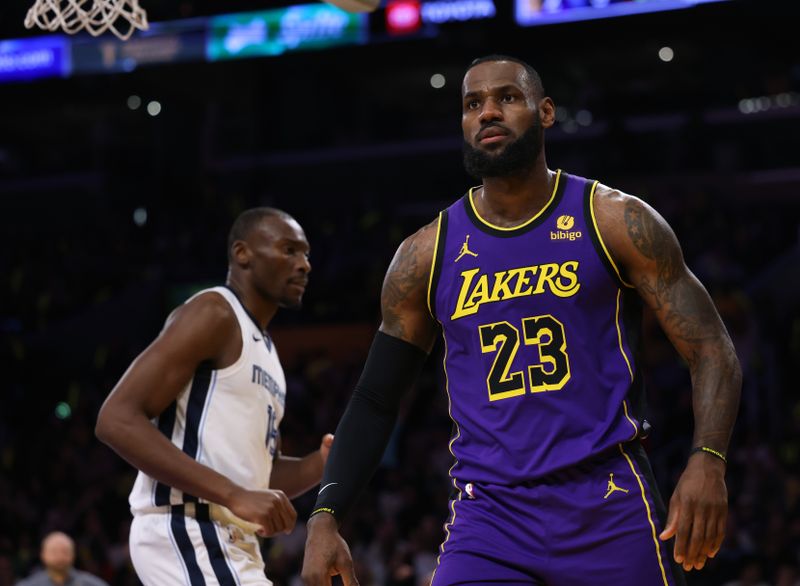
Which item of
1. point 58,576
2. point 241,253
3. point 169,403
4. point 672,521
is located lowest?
point 58,576

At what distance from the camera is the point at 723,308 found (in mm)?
11695

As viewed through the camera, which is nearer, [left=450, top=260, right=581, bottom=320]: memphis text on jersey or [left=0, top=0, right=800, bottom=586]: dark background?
[left=450, top=260, right=581, bottom=320]: memphis text on jersey

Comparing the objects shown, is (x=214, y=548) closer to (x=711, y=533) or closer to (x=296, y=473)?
(x=296, y=473)

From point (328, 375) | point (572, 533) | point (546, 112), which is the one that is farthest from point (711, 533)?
point (328, 375)

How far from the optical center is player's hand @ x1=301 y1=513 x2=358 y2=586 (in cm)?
316

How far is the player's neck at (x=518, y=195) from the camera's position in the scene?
3418mm

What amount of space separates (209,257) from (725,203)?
6.71 metres

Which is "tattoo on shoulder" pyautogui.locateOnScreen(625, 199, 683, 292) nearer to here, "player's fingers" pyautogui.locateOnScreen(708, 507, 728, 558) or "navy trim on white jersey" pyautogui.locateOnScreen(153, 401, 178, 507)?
"player's fingers" pyautogui.locateOnScreen(708, 507, 728, 558)

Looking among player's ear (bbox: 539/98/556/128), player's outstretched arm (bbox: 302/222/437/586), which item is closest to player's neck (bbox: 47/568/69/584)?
player's outstretched arm (bbox: 302/222/437/586)

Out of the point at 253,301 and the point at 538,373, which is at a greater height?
the point at 253,301

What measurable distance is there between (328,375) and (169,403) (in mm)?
8803

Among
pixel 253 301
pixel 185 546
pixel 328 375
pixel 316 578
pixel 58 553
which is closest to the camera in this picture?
pixel 316 578

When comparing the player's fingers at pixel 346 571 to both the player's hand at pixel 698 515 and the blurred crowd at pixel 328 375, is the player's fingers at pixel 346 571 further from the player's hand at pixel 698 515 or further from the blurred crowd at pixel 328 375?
the blurred crowd at pixel 328 375

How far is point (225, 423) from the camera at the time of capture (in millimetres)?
4141
